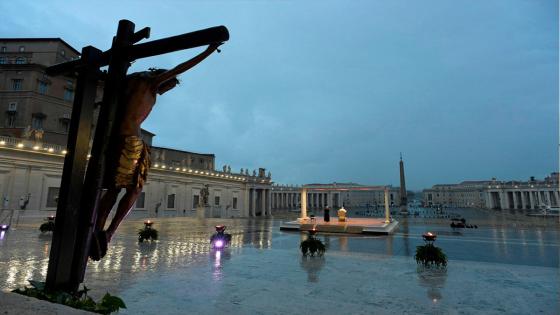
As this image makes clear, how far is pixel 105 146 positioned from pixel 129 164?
0.52 metres

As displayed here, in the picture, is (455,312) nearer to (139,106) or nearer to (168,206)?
(139,106)

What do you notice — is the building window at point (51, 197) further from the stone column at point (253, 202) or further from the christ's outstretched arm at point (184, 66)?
the stone column at point (253, 202)

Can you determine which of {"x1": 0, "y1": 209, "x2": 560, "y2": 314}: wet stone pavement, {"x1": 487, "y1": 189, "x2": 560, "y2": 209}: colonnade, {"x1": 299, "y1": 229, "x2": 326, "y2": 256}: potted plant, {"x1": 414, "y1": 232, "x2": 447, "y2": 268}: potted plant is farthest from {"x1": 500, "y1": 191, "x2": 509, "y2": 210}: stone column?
{"x1": 299, "y1": 229, "x2": 326, "y2": 256}: potted plant

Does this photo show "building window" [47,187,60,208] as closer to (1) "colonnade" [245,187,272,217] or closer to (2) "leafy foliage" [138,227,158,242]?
(2) "leafy foliage" [138,227,158,242]

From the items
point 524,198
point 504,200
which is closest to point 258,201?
point 504,200

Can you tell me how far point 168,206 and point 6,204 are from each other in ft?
71.9

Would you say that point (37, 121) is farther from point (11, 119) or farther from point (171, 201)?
point (171, 201)

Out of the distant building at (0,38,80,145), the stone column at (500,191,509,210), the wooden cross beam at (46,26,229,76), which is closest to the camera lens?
the wooden cross beam at (46,26,229,76)

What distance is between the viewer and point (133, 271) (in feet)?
29.4

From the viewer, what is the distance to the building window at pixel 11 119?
4313 centimetres

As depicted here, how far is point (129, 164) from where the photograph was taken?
4.57 meters

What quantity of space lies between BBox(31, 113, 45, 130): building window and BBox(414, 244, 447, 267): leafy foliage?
53510 millimetres

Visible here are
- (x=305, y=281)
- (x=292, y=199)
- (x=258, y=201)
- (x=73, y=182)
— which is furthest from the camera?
(x=292, y=199)

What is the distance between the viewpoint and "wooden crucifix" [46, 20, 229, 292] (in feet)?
14.1
